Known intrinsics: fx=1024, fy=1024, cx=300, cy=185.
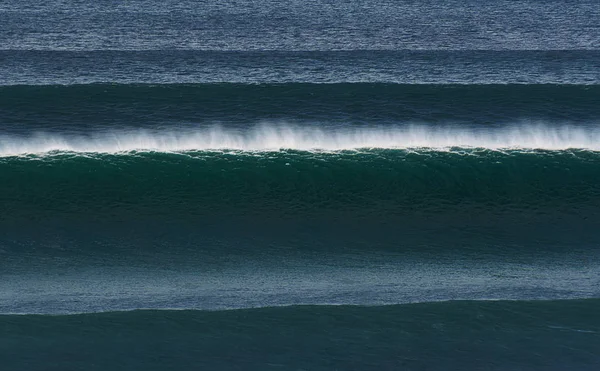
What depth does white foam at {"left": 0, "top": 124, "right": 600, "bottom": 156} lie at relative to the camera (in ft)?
112

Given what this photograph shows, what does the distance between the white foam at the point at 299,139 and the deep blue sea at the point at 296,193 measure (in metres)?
0.11

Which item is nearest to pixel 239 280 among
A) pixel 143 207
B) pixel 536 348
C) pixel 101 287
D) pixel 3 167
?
pixel 101 287

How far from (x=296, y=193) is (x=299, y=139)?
3.81 metres

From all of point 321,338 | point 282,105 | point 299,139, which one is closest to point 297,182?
point 299,139

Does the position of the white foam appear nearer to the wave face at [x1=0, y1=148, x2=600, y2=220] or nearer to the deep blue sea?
the deep blue sea

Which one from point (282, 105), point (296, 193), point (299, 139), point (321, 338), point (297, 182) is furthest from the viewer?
point (282, 105)

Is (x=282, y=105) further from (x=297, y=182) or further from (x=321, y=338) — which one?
(x=321, y=338)

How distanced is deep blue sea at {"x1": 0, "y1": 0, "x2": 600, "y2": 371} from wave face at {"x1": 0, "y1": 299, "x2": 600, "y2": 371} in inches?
2.0

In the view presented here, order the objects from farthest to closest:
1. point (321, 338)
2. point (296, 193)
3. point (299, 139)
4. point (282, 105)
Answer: point (282, 105)
point (299, 139)
point (296, 193)
point (321, 338)

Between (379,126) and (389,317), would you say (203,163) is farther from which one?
(389,317)

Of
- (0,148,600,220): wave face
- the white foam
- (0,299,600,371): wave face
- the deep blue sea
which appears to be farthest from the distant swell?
(0,299,600,371): wave face

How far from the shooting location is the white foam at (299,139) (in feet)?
112

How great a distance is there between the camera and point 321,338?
75.8 ft

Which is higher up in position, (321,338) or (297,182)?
(297,182)
